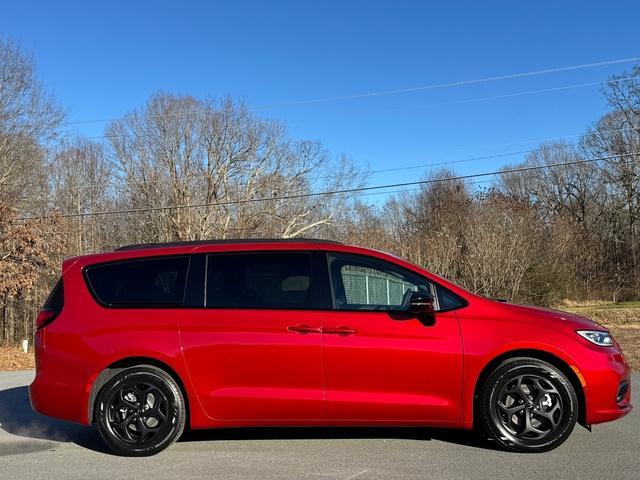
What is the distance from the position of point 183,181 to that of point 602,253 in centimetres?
2785

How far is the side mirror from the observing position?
490cm

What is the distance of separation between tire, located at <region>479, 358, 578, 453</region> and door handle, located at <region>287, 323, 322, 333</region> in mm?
1479

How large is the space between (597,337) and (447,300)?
129 cm

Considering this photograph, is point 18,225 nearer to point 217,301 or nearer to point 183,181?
point 217,301

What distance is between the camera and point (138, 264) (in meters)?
5.35

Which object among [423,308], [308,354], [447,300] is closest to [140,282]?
[308,354]

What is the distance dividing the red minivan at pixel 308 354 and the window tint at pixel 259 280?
0.01 metres

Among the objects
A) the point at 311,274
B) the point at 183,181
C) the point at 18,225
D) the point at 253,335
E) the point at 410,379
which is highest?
the point at 183,181

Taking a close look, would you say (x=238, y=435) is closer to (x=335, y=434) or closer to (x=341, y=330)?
(x=335, y=434)

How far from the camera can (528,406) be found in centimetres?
487

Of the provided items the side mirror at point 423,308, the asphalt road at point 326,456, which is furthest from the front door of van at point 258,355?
the side mirror at point 423,308

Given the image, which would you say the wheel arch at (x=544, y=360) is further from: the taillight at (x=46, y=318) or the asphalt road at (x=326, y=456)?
the taillight at (x=46, y=318)

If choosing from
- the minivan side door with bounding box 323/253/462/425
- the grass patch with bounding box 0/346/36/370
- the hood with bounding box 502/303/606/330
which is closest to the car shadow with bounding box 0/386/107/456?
the minivan side door with bounding box 323/253/462/425

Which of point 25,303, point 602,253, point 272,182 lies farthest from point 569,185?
point 25,303
